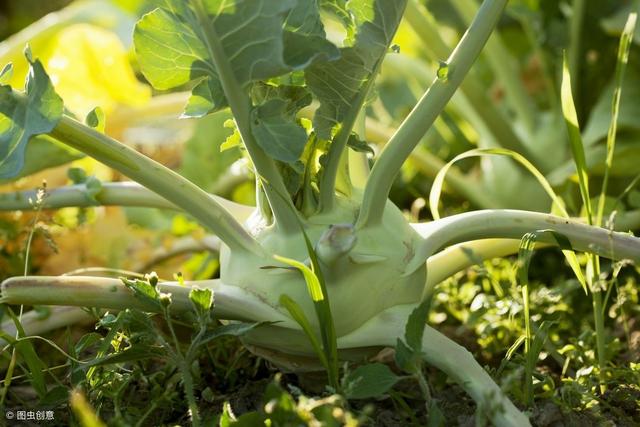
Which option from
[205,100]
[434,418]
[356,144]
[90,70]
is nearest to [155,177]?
[205,100]

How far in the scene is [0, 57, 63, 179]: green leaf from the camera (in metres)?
0.63

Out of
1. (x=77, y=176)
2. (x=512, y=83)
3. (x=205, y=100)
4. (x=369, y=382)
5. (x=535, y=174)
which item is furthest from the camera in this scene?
(x=512, y=83)

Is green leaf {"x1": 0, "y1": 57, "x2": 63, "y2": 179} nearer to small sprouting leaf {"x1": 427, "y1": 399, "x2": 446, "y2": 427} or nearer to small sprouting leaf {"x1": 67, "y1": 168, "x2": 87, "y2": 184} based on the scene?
small sprouting leaf {"x1": 67, "y1": 168, "x2": 87, "y2": 184}

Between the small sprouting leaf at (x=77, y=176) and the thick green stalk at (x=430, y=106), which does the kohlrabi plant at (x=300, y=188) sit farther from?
the small sprouting leaf at (x=77, y=176)

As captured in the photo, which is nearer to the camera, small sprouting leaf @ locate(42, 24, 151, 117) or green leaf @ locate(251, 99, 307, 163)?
green leaf @ locate(251, 99, 307, 163)

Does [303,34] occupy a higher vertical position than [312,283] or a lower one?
higher

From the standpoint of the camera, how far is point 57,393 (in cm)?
66

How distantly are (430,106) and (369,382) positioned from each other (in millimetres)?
240

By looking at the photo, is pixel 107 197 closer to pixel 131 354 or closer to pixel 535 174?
pixel 131 354

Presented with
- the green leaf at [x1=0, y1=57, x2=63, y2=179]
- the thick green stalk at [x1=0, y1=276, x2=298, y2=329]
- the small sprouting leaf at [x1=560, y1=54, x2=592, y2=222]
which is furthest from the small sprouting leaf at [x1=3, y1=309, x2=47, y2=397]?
the small sprouting leaf at [x1=560, y1=54, x2=592, y2=222]

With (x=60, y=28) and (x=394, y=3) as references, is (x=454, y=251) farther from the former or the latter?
(x=60, y=28)

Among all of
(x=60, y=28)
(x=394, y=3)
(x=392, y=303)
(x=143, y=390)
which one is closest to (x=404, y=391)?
(x=392, y=303)

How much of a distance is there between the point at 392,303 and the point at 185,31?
0.29 metres

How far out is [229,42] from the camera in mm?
620
